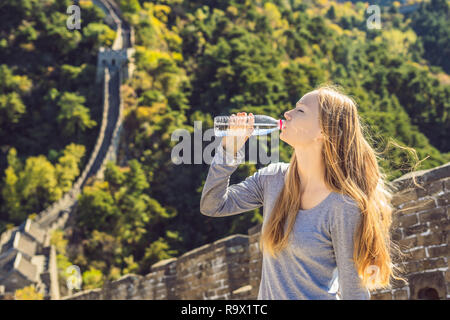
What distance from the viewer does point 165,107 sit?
33188 millimetres

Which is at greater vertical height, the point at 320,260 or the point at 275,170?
the point at 275,170

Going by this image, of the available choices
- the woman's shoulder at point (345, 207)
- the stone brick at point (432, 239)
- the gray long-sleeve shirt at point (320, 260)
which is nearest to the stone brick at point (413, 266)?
the stone brick at point (432, 239)

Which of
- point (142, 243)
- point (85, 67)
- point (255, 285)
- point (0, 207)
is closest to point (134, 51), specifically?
point (85, 67)

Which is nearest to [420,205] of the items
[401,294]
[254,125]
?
[401,294]

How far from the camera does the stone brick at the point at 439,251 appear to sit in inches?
161

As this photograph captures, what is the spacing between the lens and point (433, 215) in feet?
13.7

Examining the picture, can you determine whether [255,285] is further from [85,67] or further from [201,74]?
[85,67]

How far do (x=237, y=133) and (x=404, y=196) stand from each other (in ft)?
7.74

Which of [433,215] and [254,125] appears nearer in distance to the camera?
[254,125]

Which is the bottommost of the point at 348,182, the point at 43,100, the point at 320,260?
the point at 320,260

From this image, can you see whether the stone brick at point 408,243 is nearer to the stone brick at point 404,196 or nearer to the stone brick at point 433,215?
the stone brick at point 433,215

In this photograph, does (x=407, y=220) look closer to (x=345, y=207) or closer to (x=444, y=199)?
(x=444, y=199)

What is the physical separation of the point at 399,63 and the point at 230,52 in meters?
14.4

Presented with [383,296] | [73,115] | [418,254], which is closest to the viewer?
[418,254]
